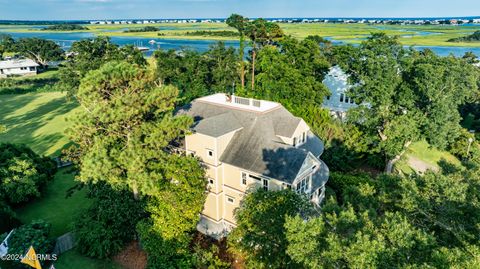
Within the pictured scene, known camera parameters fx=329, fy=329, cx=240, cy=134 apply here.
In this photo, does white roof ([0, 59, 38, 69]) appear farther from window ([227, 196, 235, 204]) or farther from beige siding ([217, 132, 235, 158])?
window ([227, 196, 235, 204])

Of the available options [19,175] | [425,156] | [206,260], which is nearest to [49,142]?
[19,175]

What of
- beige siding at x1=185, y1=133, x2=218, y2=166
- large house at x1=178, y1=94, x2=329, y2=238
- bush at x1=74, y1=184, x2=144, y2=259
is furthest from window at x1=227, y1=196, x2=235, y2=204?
bush at x1=74, y1=184, x2=144, y2=259

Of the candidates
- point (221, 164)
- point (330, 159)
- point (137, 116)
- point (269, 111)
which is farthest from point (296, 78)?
point (137, 116)

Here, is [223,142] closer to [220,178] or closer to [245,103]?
[220,178]

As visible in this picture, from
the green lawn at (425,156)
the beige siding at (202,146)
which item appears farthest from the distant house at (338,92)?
the beige siding at (202,146)

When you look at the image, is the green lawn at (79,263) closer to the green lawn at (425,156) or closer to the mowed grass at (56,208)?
the mowed grass at (56,208)
